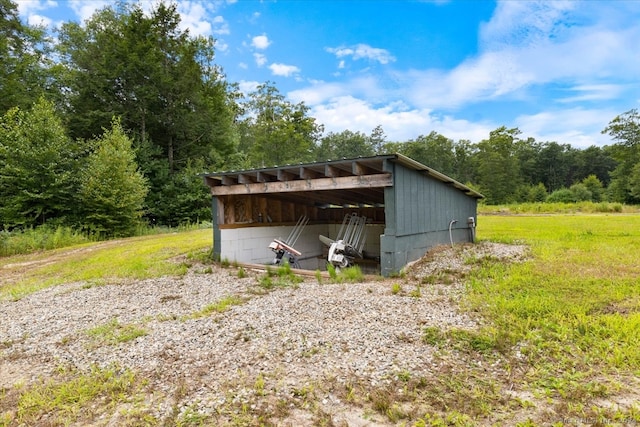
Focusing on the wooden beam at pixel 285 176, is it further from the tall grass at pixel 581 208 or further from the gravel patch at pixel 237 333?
the tall grass at pixel 581 208

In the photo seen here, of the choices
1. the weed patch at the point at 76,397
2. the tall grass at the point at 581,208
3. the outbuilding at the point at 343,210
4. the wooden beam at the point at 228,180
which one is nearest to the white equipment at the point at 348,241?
the outbuilding at the point at 343,210

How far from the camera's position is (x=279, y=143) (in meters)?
25.2

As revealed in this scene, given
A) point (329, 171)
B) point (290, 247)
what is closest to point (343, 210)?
point (290, 247)

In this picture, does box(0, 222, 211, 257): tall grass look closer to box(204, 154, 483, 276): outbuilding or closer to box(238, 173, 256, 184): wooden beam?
box(204, 154, 483, 276): outbuilding

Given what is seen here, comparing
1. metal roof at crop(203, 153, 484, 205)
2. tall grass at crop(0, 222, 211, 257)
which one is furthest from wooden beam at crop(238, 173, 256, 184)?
tall grass at crop(0, 222, 211, 257)

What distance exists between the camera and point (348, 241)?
8.09 metres

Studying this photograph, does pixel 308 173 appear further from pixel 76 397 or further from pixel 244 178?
pixel 76 397

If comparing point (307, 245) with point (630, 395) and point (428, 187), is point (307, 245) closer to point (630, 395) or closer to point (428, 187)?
point (428, 187)

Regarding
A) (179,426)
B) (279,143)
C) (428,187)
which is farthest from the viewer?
(279,143)

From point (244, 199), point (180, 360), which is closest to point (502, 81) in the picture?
point (244, 199)

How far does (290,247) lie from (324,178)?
8.15 feet

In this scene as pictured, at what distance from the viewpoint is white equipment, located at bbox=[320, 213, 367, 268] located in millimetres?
6613

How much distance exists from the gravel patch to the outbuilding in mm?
965

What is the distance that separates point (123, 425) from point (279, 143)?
2419cm
